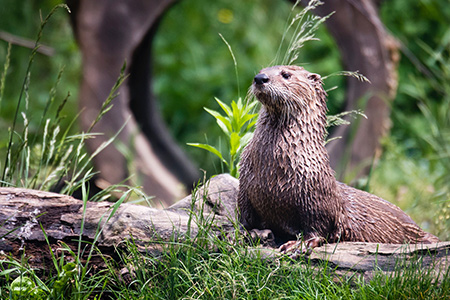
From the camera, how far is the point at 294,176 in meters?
2.53

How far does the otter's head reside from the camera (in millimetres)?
2518

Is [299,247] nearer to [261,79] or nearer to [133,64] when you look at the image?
[261,79]

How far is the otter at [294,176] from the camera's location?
253 cm

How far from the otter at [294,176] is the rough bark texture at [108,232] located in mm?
116

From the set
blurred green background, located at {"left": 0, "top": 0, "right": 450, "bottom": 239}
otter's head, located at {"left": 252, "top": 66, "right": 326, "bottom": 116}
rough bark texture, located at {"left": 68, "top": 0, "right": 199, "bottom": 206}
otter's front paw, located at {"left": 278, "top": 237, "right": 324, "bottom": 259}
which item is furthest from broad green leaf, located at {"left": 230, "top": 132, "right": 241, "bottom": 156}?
blurred green background, located at {"left": 0, "top": 0, "right": 450, "bottom": 239}

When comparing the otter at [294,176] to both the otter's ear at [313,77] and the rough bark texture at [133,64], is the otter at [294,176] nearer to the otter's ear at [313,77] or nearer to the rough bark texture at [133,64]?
the otter's ear at [313,77]

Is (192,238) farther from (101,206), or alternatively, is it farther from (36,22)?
(36,22)

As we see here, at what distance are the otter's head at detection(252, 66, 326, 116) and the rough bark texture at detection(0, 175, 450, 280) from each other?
497 millimetres

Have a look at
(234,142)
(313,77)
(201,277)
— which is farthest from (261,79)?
(201,277)

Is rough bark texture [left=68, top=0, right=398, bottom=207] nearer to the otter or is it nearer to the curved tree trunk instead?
the curved tree trunk

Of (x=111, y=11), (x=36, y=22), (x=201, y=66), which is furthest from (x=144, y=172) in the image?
(x=36, y=22)

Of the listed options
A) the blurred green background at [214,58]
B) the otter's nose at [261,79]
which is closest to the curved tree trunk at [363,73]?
the otter's nose at [261,79]

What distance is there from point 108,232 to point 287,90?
0.97 metres

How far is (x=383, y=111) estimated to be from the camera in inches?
174
